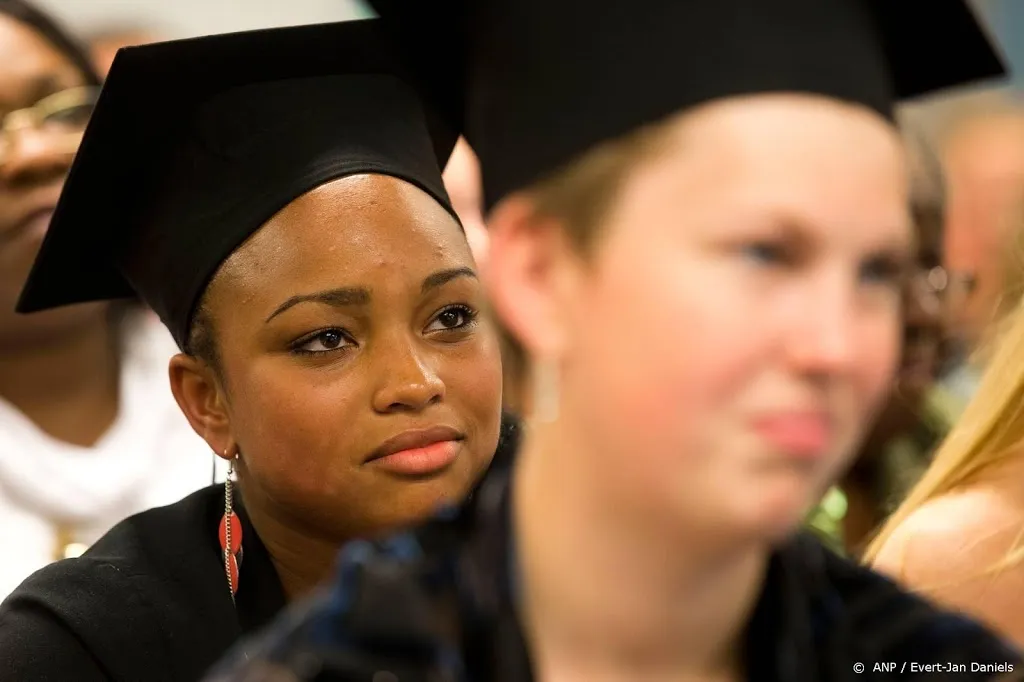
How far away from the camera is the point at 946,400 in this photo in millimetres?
2910

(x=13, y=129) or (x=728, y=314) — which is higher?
(x=13, y=129)

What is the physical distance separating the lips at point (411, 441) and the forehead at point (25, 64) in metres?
1.21

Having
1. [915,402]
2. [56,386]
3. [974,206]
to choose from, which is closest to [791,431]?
[56,386]

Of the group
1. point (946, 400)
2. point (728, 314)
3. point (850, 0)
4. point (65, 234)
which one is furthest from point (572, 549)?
point (946, 400)

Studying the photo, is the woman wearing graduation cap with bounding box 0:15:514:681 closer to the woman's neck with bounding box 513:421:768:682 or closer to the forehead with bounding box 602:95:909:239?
the woman's neck with bounding box 513:421:768:682

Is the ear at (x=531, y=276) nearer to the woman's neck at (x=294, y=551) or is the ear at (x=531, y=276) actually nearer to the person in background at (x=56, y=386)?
the woman's neck at (x=294, y=551)

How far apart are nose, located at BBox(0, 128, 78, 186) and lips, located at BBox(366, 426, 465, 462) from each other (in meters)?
1.11

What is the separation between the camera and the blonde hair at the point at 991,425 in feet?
5.17

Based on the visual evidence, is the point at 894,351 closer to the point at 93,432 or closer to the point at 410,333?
the point at 410,333

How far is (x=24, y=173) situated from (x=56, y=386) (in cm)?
38

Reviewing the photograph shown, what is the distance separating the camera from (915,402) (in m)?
2.83

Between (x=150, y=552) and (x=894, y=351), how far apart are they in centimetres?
112

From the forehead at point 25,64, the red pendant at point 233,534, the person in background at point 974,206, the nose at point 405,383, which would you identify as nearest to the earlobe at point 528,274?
the nose at point 405,383

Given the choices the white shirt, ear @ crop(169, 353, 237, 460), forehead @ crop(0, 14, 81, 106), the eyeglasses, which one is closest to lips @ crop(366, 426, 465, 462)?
ear @ crop(169, 353, 237, 460)
